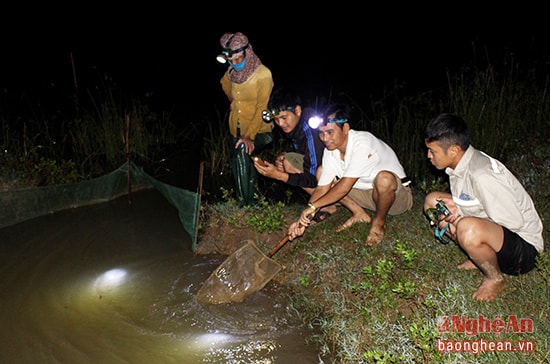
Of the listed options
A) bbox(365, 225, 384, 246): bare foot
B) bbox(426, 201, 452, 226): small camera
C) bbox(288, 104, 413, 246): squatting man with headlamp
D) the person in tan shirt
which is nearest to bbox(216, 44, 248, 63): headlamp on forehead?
the person in tan shirt

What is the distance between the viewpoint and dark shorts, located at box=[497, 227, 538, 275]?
328 centimetres

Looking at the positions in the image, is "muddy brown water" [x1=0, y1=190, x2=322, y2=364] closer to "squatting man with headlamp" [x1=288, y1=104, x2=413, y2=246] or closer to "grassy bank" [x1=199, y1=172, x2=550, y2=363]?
"grassy bank" [x1=199, y1=172, x2=550, y2=363]

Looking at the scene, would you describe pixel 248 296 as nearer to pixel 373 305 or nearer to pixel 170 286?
pixel 170 286

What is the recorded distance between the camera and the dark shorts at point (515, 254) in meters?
3.28

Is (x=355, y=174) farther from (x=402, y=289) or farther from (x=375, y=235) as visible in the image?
(x=402, y=289)

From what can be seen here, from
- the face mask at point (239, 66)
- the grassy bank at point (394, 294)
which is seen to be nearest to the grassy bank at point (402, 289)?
the grassy bank at point (394, 294)

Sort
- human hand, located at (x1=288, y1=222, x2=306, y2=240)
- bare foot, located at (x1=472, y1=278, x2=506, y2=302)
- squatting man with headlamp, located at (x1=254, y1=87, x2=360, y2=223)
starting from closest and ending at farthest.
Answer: bare foot, located at (x1=472, y1=278, x2=506, y2=302) < human hand, located at (x1=288, y1=222, x2=306, y2=240) < squatting man with headlamp, located at (x1=254, y1=87, x2=360, y2=223)

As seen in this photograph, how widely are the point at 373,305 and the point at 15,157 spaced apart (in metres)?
5.02

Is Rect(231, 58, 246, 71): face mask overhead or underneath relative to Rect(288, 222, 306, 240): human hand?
overhead

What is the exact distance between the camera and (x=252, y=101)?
4.91 metres

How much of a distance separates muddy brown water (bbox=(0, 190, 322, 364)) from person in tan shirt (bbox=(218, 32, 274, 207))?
90 cm

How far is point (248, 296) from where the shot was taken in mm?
4148

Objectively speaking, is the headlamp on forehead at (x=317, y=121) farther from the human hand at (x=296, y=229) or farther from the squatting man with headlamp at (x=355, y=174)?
the human hand at (x=296, y=229)

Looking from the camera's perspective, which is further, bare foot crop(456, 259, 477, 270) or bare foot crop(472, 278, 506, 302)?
bare foot crop(456, 259, 477, 270)
